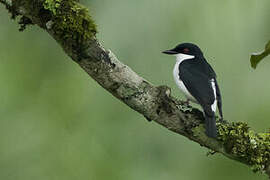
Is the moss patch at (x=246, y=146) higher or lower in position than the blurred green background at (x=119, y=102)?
lower

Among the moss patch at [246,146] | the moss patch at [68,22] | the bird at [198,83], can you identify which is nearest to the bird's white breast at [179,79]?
the bird at [198,83]

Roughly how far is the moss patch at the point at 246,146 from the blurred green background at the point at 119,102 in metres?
1.85

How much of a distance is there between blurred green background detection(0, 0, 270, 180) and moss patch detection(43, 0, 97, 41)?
184 cm

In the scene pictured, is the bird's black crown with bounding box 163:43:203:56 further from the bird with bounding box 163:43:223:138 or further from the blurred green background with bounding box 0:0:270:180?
the blurred green background with bounding box 0:0:270:180

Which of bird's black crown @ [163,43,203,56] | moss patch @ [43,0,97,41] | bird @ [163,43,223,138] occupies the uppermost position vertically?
bird's black crown @ [163,43,203,56]

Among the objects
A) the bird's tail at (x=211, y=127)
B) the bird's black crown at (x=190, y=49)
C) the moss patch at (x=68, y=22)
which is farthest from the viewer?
the bird's black crown at (x=190, y=49)

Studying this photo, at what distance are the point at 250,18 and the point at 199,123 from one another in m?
2.03

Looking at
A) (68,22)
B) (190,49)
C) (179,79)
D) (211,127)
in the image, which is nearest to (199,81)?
(179,79)

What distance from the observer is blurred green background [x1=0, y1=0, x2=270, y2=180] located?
206 inches

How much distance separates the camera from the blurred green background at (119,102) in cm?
523

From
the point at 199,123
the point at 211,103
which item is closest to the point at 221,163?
the point at 211,103

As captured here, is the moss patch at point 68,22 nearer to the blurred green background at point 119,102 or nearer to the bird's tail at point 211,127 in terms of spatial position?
the bird's tail at point 211,127

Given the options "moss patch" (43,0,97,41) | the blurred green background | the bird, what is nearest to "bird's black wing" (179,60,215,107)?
the bird

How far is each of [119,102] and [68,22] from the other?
262 cm
